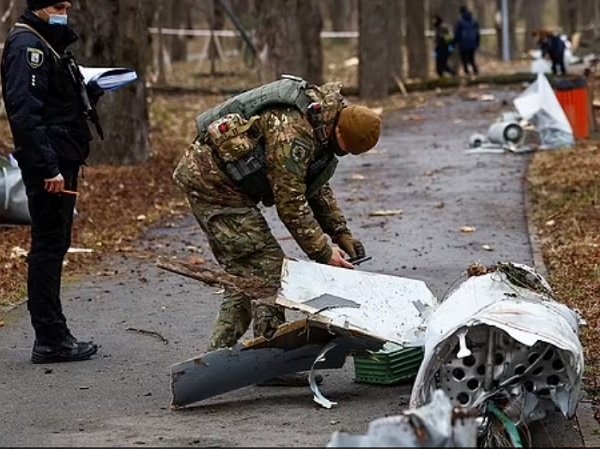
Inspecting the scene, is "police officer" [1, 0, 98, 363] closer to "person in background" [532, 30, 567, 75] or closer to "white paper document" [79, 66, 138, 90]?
"white paper document" [79, 66, 138, 90]

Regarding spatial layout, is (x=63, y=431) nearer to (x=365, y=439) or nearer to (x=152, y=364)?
(x=152, y=364)

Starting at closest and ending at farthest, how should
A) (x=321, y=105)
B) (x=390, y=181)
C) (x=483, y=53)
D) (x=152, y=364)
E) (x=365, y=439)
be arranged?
(x=365, y=439) < (x=321, y=105) < (x=152, y=364) < (x=390, y=181) < (x=483, y=53)

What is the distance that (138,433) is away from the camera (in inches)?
248

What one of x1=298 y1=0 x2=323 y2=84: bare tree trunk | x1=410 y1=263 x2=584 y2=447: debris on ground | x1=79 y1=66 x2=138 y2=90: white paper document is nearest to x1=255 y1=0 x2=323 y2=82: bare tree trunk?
x1=298 y1=0 x2=323 y2=84: bare tree trunk

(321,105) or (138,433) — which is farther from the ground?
(321,105)

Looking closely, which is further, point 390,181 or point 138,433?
point 390,181

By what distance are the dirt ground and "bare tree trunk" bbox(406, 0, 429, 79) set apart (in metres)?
16.7

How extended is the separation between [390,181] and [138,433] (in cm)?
1097

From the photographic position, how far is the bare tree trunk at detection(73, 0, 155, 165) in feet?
57.4

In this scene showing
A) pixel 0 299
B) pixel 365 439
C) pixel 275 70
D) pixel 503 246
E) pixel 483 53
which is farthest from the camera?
pixel 483 53

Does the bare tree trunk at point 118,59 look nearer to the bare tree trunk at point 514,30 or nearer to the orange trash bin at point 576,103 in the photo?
the orange trash bin at point 576,103

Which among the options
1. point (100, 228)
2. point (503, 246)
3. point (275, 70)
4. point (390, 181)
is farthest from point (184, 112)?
point (503, 246)

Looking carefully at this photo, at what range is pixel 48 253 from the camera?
314 inches

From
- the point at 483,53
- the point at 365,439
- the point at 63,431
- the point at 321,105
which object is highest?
the point at 321,105
